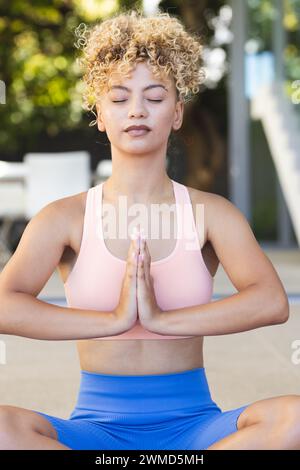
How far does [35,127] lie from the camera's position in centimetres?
1110

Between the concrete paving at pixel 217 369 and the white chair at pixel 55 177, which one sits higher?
the white chair at pixel 55 177

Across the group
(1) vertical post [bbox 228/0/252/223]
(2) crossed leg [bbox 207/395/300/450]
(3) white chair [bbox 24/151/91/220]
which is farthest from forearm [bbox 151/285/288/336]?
(1) vertical post [bbox 228/0/252/223]

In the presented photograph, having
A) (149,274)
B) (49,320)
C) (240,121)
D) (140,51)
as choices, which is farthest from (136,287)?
(240,121)

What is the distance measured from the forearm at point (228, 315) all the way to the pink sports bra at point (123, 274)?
89mm

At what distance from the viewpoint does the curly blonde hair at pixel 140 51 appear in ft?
4.76

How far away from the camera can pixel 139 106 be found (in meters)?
1.43

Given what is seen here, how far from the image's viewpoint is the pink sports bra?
1.47 m

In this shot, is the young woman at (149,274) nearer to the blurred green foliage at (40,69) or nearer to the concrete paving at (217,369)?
the concrete paving at (217,369)

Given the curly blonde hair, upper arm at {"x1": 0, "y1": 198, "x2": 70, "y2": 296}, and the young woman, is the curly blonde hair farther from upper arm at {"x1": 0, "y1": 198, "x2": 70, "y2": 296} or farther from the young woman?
upper arm at {"x1": 0, "y1": 198, "x2": 70, "y2": 296}

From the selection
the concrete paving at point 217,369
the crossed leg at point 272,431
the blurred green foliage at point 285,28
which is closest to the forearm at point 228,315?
the crossed leg at point 272,431

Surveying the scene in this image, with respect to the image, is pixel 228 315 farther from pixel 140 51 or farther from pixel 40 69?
pixel 40 69
